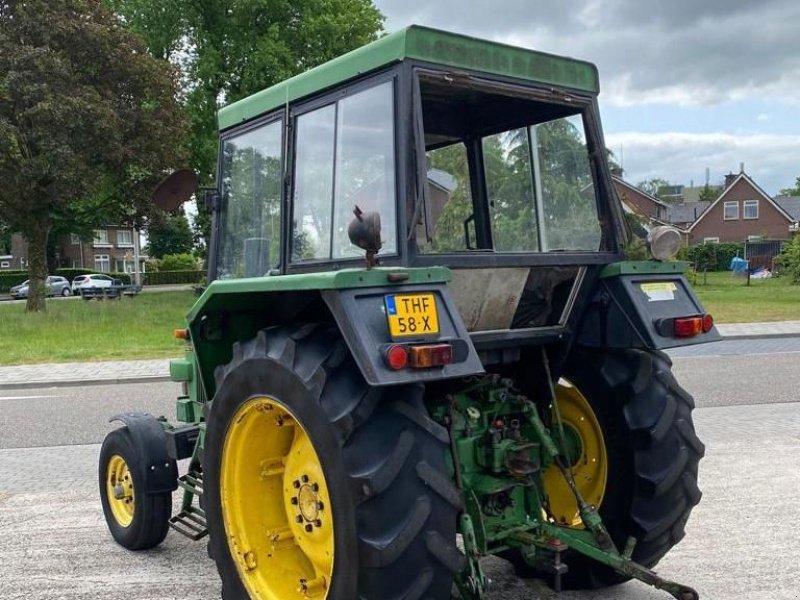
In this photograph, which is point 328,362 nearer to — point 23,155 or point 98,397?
point 98,397

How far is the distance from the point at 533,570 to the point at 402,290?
1.93 metres

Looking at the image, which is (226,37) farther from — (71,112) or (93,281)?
(93,281)

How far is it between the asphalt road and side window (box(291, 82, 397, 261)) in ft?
6.09

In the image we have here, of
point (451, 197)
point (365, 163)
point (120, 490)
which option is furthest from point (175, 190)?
point (120, 490)

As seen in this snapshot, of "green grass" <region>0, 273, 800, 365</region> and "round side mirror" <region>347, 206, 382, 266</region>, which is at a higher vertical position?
"round side mirror" <region>347, 206, 382, 266</region>

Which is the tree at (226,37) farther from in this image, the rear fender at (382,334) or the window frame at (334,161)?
the rear fender at (382,334)

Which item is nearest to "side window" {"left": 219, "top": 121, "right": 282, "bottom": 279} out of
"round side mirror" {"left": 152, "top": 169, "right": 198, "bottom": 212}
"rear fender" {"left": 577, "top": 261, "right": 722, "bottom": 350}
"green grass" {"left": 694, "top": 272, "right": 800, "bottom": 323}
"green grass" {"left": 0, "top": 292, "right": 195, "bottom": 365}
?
"round side mirror" {"left": 152, "top": 169, "right": 198, "bottom": 212}

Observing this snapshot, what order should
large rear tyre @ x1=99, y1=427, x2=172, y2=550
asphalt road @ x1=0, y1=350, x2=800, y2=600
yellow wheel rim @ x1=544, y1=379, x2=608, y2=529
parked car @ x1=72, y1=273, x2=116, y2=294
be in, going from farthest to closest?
1. parked car @ x1=72, y1=273, x2=116, y2=294
2. large rear tyre @ x1=99, y1=427, x2=172, y2=550
3. asphalt road @ x1=0, y1=350, x2=800, y2=600
4. yellow wheel rim @ x1=544, y1=379, x2=608, y2=529

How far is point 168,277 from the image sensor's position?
60.6 meters

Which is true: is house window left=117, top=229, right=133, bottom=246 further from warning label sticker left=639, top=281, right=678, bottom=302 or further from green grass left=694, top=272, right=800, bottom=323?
warning label sticker left=639, top=281, right=678, bottom=302

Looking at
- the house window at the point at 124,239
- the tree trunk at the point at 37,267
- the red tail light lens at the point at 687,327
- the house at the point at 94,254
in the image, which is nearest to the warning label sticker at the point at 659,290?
the red tail light lens at the point at 687,327

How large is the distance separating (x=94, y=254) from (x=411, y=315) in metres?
73.2

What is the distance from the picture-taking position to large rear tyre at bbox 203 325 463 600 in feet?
9.12

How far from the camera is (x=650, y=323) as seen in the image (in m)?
3.60
